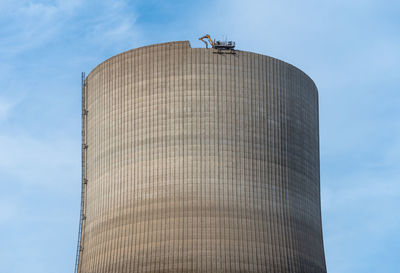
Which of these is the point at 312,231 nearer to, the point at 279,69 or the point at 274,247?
the point at 274,247

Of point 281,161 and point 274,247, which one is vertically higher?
point 281,161

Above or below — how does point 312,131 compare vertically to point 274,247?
above

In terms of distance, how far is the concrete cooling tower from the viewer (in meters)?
38.1

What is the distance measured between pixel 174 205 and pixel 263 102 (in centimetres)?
629

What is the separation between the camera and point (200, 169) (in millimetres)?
38688

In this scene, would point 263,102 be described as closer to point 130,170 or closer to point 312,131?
point 312,131

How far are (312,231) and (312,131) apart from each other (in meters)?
4.99

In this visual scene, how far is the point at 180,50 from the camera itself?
133 feet

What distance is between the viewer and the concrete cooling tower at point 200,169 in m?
38.1

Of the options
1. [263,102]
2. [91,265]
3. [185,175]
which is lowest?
[91,265]

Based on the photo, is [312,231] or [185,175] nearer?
[185,175]

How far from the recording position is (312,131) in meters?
43.2

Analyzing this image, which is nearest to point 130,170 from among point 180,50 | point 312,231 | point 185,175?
point 185,175

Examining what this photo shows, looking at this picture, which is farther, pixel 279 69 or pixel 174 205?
pixel 279 69
